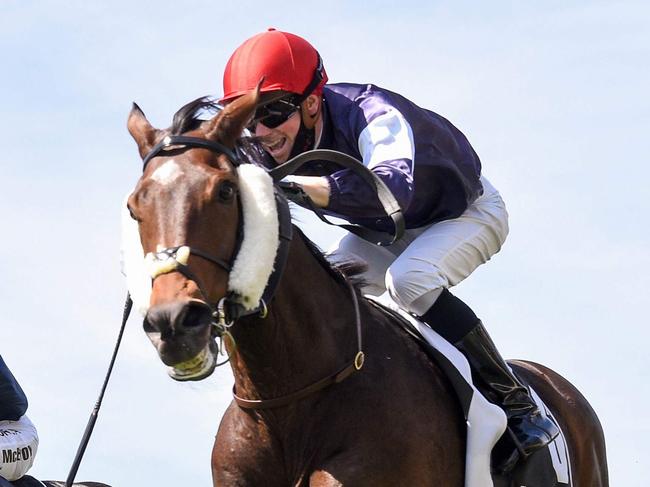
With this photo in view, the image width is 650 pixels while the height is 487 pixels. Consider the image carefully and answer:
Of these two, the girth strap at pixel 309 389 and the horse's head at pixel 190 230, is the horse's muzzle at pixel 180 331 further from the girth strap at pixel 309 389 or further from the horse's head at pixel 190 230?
the girth strap at pixel 309 389

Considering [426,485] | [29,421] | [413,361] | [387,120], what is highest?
[387,120]

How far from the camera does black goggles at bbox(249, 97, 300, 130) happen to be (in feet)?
27.7

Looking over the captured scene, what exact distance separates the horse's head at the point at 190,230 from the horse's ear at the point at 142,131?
10 cm

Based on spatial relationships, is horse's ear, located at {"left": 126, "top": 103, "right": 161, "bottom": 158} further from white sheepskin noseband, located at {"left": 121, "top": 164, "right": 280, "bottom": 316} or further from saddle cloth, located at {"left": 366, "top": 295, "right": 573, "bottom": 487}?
saddle cloth, located at {"left": 366, "top": 295, "right": 573, "bottom": 487}

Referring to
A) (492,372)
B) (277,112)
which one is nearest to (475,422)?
(492,372)

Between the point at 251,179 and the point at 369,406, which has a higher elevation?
the point at 251,179

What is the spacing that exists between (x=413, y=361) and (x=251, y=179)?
4.68 feet

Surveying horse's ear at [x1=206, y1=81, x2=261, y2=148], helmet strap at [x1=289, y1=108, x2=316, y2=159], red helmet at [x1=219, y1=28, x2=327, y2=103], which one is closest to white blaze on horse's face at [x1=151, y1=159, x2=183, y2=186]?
horse's ear at [x1=206, y1=81, x2=261, y2=148]

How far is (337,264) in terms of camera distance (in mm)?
8203

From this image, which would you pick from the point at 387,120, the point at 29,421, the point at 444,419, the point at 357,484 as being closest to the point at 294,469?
Result: the point at 357,484

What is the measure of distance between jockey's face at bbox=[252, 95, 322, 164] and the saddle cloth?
37.9 inches

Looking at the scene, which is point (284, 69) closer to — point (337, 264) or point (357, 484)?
point (337, 264)

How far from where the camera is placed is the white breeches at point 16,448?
12.7m

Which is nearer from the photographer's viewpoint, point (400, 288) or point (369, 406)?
point (369, 406)
